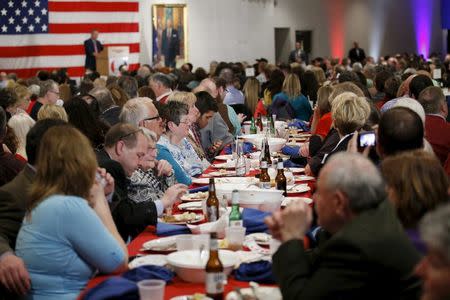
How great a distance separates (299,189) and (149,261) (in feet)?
6.66

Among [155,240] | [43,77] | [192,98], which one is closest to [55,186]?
[155,240]

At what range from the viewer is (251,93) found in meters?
11.6

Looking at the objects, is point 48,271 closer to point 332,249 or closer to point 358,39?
point 332,249

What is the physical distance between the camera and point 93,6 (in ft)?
56.7

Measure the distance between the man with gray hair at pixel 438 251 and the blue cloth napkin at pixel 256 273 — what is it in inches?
53.7

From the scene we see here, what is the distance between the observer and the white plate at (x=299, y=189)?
17.3ft

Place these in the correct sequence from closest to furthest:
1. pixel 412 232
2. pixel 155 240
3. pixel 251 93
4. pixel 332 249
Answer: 1. pixel 332 249
2. pixel 412 232
3. pixel 155 240
4. pixel 251 93

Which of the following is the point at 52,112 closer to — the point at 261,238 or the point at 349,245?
the point at 261,238

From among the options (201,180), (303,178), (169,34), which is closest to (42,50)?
(169,34)

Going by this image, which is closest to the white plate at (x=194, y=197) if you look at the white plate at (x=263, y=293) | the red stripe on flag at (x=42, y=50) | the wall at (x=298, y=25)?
the white plate at (x=263, y=293)

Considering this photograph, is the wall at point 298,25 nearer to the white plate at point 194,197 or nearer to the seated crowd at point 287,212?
the white plate at point 194,197

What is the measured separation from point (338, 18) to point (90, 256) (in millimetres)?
25378

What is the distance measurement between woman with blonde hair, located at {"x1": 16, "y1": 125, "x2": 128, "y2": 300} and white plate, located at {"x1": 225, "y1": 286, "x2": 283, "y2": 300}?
0.62 m

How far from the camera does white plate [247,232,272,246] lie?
12.4 ft
